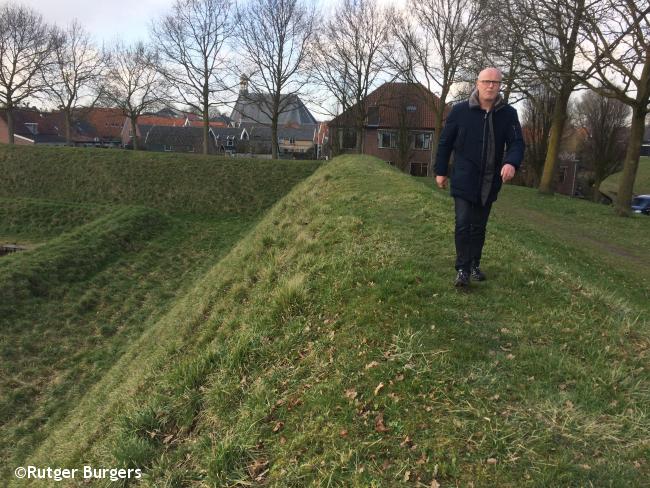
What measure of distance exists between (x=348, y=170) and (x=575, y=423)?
1113 centimetres

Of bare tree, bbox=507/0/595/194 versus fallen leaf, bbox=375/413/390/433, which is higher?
bare tree, bbox=507/0/595/194

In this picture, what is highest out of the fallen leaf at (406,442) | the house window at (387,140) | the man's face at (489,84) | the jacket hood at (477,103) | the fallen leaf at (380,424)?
the house window at (387,140)

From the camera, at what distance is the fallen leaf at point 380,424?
8.79ft

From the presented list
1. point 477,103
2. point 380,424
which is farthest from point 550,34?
point 380,424

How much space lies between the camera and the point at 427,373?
10.0 feet

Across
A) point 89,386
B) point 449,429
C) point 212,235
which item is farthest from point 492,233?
point 212,235

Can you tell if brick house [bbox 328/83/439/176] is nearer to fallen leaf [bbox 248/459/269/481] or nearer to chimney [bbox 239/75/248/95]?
chimney [bbox 239/75/248/95]

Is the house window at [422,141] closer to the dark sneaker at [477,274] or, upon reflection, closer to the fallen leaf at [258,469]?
the dark sneaker at [477,274]

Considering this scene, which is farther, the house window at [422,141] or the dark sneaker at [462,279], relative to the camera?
the house window at [422,141]

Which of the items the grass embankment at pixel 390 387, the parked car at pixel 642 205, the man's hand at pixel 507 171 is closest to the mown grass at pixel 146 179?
the grass embankment at pixel 390 387

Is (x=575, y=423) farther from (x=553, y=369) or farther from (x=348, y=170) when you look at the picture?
(x=348, y=170)

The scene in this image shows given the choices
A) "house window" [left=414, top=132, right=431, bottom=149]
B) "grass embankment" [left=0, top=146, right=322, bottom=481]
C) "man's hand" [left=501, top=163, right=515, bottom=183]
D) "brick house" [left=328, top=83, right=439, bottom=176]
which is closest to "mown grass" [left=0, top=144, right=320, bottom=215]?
"grass embankment" [left=0, top=146, right=322, bottom=481]

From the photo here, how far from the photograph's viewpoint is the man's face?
Answer: 3971mm

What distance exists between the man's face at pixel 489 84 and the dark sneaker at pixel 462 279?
161 cm
